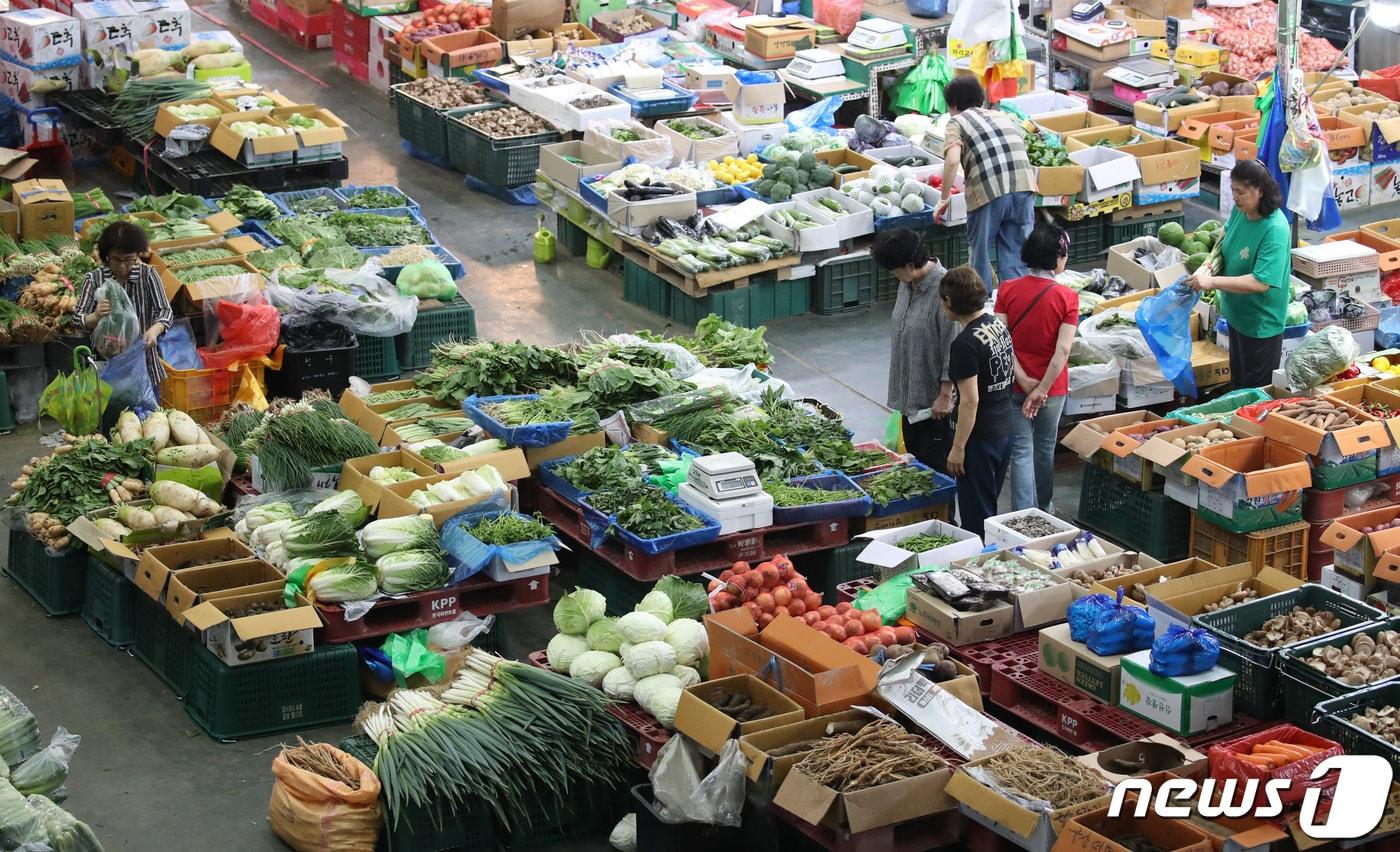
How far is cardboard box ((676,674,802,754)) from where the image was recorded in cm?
691

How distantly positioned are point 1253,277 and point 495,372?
13.1 feet

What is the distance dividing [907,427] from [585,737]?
294 cm

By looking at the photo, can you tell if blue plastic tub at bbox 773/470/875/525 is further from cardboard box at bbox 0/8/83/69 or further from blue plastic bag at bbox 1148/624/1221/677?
cardboard box at bbox 0/8/83/69

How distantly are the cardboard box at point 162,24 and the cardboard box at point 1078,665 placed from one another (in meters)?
10.6

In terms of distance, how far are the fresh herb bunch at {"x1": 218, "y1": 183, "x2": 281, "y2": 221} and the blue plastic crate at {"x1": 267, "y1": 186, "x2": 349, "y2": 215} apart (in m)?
0.10

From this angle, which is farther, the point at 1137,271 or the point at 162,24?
the point at 162,24

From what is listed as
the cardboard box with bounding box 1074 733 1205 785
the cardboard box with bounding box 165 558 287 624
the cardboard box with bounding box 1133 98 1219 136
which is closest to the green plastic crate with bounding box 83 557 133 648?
the cardboard box with bounding box 165 558 287 624

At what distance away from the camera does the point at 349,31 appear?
59.9 ft

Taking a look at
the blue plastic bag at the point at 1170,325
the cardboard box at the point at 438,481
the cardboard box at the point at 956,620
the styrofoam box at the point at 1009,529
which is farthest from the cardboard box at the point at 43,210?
the cardboard box at the point at 956,620

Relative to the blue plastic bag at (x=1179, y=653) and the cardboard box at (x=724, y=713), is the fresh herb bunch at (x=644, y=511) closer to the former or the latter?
the cardboard box at (x=724, y=713)

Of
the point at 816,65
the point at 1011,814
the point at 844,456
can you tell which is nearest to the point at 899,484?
the point at 844,456

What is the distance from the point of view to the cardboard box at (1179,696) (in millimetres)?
7043

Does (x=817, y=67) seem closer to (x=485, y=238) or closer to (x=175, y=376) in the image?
(x=485, y=238)

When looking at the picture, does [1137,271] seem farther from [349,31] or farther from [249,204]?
[349,31]
